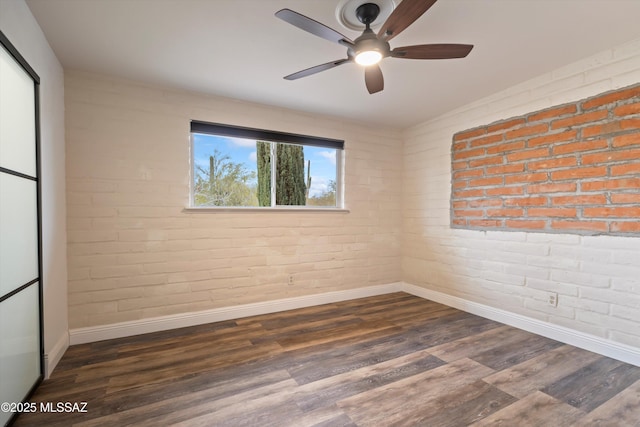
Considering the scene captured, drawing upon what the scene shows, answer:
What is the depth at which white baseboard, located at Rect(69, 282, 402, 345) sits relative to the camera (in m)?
2.60

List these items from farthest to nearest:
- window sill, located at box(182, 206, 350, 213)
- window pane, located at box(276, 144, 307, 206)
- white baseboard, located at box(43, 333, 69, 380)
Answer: window pane, located at box(276, 144, 307, 206) → window sill, located at box(182, 206, 350, 213) → white baseboard, located at box(43, 333, 69, 380)

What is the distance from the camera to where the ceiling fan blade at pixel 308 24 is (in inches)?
56.9

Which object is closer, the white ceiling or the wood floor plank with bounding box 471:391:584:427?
the wood floor plank with bounding box 471:391:584:427

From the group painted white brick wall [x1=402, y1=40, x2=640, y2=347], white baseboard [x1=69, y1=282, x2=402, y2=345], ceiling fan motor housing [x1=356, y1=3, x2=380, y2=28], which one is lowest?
white baseboard [x1=69, y1=282, x2=402, y2=345]

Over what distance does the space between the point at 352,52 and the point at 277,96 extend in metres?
1.47

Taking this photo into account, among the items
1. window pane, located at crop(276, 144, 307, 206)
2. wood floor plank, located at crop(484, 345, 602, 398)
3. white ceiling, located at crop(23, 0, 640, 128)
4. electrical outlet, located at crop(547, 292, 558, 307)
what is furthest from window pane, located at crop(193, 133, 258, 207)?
electrical outlet, located at crop(547, 292, 558, 307)

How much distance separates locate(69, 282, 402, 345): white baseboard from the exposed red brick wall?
173 centimetres

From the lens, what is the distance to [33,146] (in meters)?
1.89

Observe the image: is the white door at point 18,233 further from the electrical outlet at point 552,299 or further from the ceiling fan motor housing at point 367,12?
the electrical outlet at point 552,299

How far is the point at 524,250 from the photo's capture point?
9.43ft

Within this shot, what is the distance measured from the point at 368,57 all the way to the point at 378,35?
0.15m

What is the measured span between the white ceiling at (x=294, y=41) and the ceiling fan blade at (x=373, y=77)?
26cm

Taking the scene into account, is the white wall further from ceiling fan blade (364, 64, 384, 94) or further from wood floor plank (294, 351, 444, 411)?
ceiling fan blade (364, 64, 384, 94)

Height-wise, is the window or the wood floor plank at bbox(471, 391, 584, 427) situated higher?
the window
